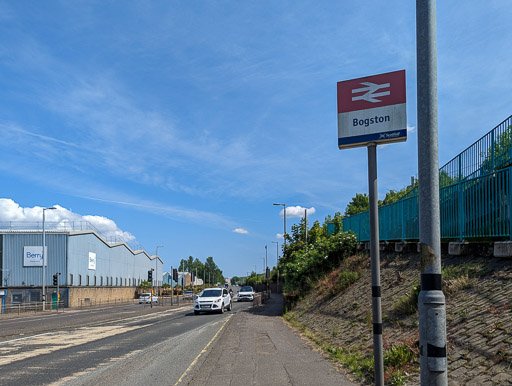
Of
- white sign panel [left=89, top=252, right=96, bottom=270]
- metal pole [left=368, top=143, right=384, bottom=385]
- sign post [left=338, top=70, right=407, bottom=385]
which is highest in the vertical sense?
sign post [left=338, top=70, right=407, bottom=385]

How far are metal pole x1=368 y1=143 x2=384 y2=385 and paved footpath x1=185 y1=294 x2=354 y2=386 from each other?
3447 millimetres

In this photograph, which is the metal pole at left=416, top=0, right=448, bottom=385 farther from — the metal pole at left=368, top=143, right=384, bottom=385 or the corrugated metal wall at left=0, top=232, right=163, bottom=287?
the corrugated metal wall at left=0, top=232, right=163, bottom=287

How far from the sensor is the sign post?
5066mm

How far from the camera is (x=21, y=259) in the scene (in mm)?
58969

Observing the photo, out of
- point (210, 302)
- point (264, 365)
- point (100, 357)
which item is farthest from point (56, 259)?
point (264, 365)

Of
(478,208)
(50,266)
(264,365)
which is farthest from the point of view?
(50,266)

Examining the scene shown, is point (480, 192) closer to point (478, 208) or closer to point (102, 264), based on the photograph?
point (478, 208)

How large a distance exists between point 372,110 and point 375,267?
180cm

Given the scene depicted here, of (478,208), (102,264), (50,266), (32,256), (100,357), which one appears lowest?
(102,264)

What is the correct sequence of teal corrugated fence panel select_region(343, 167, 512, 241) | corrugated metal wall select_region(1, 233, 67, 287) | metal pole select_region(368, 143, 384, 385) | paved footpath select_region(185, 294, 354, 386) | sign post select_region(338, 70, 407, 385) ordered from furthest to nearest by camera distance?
corrugated metal wall select_region(1, 233, 67, 287), teal corrugated fence panel select_region(343, 167, 512, 241), paved footpath select_region(185, 294, 354, 386), sign post select_region(338, 70, 407, 385), metal pole select_region(368, 143, 384, 385)

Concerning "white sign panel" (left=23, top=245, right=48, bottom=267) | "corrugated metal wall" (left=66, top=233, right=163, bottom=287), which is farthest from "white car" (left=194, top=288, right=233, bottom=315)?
"white sign panel" (left=23, top=245, right=48, bottom=267)

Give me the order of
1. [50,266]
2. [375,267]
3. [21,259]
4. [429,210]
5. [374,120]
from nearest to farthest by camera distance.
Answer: [429,210] < [375,267] < [374,120] < [21,259] < [50,266]

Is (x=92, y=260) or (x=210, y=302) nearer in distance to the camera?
(x=210, y=302)

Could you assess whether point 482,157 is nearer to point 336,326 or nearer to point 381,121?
point 336,326
